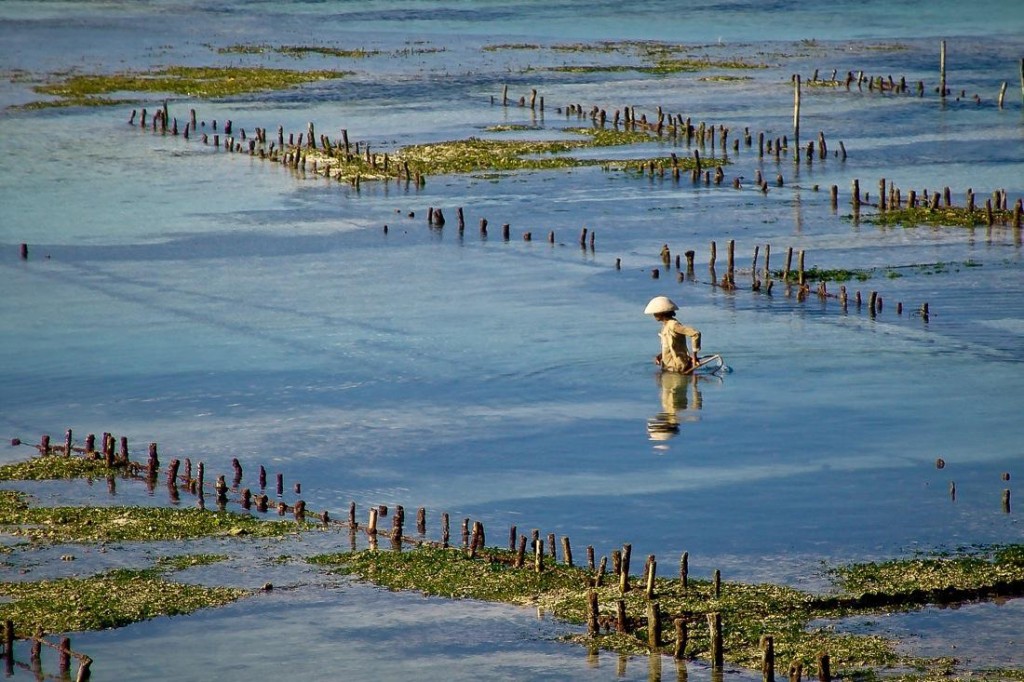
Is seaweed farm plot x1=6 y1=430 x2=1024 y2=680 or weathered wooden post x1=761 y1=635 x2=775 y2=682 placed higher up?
weathered wooden post x1=761 y1=635 x2=775 y2=682

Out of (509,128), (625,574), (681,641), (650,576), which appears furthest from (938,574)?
(509,128)

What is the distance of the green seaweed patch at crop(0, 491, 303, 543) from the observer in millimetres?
18812

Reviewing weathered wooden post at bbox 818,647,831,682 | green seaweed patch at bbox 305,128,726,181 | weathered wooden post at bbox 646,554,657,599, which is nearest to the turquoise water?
weathered wooden post at bbox 646,554,657,599

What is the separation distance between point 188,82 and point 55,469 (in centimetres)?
5643

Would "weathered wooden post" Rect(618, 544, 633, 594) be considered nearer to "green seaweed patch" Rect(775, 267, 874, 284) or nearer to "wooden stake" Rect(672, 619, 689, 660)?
"wooden stake" Rect(672, 619, 689, 660)

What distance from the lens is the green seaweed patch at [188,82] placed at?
71750 millimetres

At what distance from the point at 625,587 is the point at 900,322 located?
48.3 feet

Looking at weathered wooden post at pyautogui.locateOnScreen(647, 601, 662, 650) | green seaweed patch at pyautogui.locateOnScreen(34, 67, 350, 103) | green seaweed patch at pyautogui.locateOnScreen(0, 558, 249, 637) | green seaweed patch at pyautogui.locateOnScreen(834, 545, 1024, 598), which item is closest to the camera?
weathered wooden post at pyautogui.locateOnScreen(647, 601, 662, 650)

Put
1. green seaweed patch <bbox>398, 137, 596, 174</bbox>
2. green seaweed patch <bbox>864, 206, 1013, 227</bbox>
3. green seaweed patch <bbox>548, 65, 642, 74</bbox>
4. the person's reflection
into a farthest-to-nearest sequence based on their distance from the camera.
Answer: green seaweed patch <bbox>548, 65, 642, 74</bbox> < green seaweed patch <bbox>398, 137, 596, 174</bbox> < green seaweed patch <bbox>864, 206, 1013, 227</bbox> < the person's reflection

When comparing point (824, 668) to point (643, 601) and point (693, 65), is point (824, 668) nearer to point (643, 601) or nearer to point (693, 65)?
point (643, 601)

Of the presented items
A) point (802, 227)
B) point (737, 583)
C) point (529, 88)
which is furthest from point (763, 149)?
point (737, 583)

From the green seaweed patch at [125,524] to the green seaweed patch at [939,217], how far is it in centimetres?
2414

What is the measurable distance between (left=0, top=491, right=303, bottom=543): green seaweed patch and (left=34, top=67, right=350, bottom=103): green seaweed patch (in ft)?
169

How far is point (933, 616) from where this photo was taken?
16.1 meters
